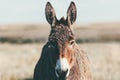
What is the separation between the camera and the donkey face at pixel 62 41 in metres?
8.95

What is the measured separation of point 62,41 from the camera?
30.2 ft

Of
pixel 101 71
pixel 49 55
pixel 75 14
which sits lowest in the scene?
pixel 101 71

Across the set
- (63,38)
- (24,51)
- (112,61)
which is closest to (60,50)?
(63,38)

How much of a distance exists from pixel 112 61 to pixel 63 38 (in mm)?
17028

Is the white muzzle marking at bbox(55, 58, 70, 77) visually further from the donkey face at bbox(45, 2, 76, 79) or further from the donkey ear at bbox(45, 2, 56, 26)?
the donkey ear at bbox(45, 2, 56, 26)

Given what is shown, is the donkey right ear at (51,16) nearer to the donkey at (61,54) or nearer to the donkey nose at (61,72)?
the donkey at (61,54)

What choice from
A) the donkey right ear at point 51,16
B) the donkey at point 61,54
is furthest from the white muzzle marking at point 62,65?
the donkey right ear at point 51,16

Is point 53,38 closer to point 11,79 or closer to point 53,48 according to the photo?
point 53,48

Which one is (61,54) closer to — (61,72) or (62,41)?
(62,41)

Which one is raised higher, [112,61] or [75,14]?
[75,14]

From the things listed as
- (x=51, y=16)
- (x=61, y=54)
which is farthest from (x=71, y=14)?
(x=61, y=54)

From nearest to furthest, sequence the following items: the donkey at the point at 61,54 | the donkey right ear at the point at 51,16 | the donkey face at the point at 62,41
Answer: the donkey face at the point at 62,41, the donkey at the point at 61,54, the donkey right ear at the point at 51,16

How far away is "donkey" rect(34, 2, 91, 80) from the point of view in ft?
29.8

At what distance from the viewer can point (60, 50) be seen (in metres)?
9.12
